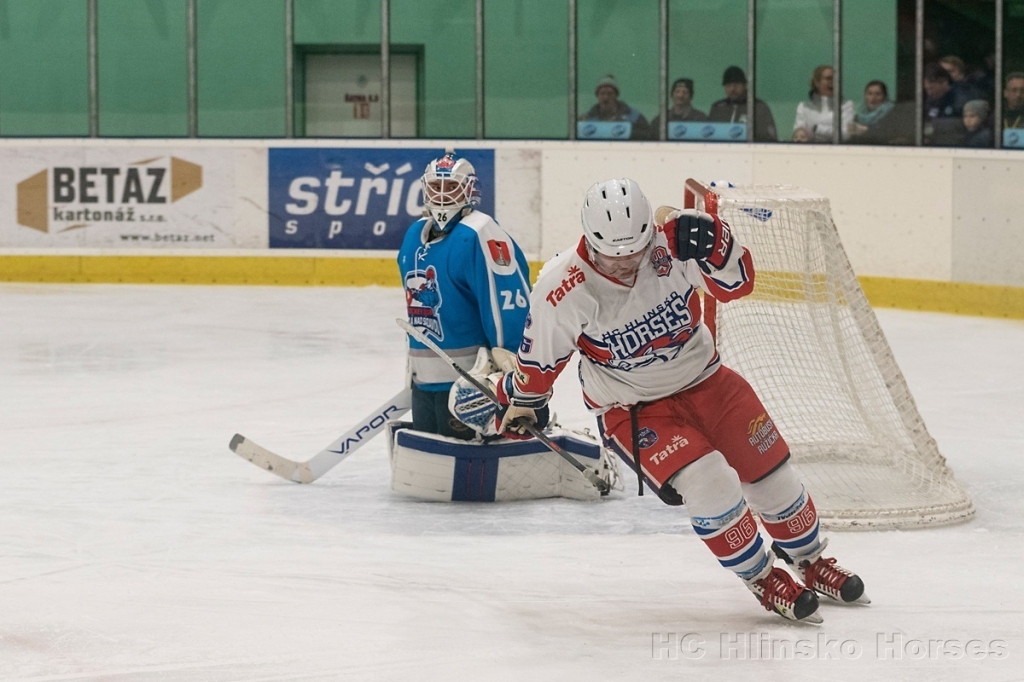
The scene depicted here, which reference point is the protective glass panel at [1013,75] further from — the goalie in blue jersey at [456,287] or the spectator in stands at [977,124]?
the goalie in blue jersey at [456,287]

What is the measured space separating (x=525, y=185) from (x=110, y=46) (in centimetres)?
327

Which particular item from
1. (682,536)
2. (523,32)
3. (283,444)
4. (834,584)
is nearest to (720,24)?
(523,32)

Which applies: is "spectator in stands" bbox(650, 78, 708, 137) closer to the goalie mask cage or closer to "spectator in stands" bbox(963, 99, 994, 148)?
"spectator in stands" bbox(963, 99, 994, 148)

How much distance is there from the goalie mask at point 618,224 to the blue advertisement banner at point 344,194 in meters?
7.03

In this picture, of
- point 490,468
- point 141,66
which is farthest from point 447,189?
point 141,66

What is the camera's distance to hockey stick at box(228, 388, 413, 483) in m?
5.16

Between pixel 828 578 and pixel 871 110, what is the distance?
6.67 meters

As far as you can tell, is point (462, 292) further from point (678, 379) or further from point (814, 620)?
point (814, 620)

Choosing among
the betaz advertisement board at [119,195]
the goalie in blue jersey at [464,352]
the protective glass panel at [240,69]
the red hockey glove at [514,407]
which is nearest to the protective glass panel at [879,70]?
the protective glass panel at [240,69]

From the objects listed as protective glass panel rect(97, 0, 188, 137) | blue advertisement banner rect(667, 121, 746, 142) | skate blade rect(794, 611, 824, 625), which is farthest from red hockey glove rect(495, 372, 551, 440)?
protective glass panel rect(97, 0, 188, 137)

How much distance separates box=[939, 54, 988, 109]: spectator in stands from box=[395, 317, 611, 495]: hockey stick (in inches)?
219

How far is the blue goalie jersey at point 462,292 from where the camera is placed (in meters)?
4.78

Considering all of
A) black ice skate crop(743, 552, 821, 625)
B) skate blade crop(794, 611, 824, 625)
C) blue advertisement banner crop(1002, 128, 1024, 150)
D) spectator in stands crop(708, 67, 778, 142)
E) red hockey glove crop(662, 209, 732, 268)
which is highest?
spectator in stands crop(708, 67, 778, 142)

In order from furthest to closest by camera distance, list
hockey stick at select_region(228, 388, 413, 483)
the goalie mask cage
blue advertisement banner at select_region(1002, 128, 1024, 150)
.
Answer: blue advertisement banner at select_region(1002, 128, 1024, 150) → hockey stick at select_region(228, 388, 413, 483) → the goalie mask cage
